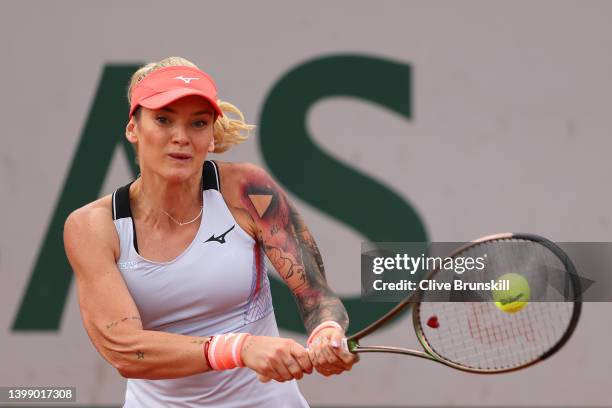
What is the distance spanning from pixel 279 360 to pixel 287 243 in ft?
1.38

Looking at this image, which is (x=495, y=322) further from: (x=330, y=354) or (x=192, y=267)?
(x=192, y=267)

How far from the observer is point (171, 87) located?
2.97m

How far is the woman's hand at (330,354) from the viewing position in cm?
282

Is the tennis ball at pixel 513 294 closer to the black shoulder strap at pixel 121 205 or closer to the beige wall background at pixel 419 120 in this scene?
the black shoulder strap at pixel 121 205

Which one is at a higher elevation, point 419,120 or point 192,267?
point 419,120

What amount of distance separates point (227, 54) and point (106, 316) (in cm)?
250

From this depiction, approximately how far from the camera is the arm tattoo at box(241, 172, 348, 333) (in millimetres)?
3104

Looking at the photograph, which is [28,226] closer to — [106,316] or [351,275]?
[351,275]

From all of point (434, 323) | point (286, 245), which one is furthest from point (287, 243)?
point (434, 323)

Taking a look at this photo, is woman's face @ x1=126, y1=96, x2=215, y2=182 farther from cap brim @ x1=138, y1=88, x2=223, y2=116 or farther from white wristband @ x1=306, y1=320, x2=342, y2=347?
white wristband @ x1=306, y1=320, x2=342, y2=347

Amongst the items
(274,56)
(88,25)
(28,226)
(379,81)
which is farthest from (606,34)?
(28,226)

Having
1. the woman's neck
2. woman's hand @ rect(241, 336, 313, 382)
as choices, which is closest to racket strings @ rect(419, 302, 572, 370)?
woman's hand @ rect(241, 336, 313, 382)

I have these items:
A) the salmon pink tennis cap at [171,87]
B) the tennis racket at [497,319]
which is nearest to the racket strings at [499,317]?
the tennis racket at [497,319]

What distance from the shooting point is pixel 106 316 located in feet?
9.67
